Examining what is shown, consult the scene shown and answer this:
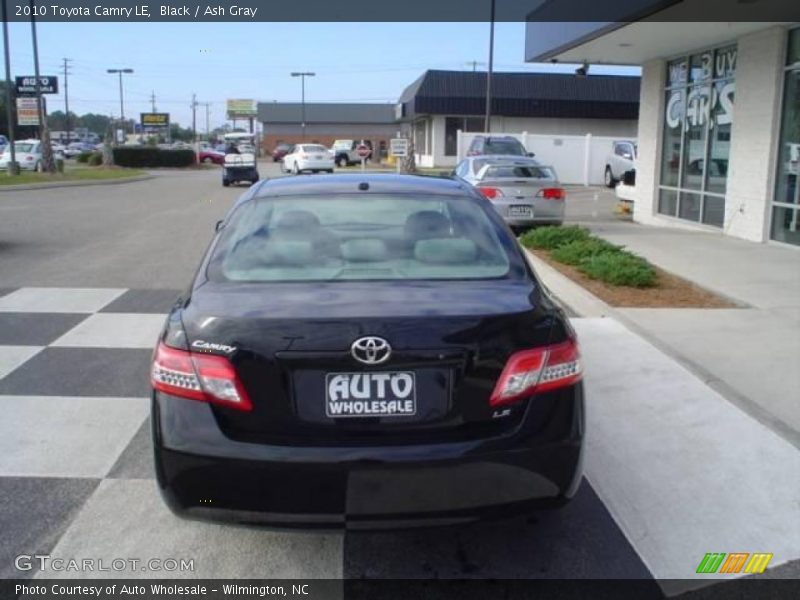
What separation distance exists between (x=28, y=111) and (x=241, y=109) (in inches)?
3177

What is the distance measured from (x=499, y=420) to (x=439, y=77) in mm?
A: 43950

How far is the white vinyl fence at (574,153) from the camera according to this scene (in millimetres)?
34219

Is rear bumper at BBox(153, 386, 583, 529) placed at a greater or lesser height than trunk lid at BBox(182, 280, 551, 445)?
lesser

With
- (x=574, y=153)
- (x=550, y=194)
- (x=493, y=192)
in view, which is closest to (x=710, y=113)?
(x=550, y=194)

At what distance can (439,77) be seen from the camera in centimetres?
4500

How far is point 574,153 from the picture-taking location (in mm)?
34500

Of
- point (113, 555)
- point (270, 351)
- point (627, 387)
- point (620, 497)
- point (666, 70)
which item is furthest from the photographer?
point (666, 70)

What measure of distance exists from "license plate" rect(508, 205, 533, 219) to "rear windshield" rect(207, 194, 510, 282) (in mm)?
9984

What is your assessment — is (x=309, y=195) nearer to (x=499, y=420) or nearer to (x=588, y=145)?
(x=499, y=420)

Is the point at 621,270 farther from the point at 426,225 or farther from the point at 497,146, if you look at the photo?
the point at 497,146

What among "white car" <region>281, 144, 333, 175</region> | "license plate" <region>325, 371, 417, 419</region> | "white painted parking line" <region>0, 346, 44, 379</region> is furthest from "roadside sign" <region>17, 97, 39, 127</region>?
"license plate" <region>325, 371, 417, 419</region>

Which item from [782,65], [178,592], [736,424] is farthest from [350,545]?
[782,65]

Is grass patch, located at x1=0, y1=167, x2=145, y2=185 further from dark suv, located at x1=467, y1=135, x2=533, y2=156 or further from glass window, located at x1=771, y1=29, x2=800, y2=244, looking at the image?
glass window, located at x1=771, y1=29, x2=800, y2=244

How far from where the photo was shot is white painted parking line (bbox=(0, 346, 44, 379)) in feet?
19.7
